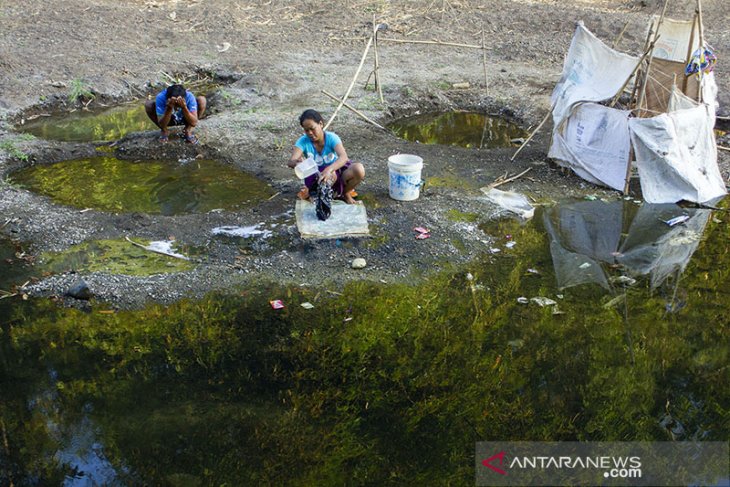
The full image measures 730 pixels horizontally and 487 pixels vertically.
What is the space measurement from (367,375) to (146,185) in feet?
10.9

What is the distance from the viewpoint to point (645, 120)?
19.1 feet

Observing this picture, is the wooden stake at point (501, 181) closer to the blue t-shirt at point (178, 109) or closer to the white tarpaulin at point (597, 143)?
the white tarpaulin at point (597, 143)

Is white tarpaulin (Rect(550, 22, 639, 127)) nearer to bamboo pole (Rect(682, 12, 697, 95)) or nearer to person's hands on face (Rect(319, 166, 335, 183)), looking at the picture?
bamboo pole (Rect(682, 12, 697, 95))

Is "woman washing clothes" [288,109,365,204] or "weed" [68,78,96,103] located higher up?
"woman washing clothes" [288,109,365,204]

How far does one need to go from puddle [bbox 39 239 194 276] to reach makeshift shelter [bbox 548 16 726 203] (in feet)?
12.2

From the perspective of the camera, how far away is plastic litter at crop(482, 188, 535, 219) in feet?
19.1

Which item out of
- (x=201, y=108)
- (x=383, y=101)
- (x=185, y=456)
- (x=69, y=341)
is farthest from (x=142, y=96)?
(x=185, y=456)

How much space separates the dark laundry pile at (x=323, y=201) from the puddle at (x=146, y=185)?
90 cm

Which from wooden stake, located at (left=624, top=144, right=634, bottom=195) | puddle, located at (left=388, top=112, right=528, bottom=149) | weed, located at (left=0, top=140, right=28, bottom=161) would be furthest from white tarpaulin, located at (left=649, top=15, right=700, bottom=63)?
weed, located at (left=0, top=140, right=28, bottom=161)

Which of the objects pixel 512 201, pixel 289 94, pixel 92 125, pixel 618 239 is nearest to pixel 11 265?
pixel 92 125

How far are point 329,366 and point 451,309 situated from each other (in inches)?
38.2

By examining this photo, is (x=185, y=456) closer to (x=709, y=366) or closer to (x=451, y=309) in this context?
(x=451, y=309)

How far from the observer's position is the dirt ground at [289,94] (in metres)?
5.07

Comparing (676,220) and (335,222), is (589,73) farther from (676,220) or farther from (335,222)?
(335,222)
